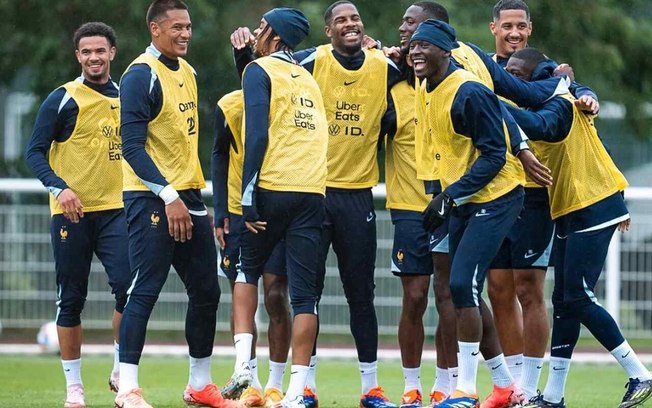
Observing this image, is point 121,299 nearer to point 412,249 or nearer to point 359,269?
point 359,269

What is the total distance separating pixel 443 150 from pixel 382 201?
965 cm

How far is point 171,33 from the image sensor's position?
980 cm

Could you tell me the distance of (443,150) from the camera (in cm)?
948

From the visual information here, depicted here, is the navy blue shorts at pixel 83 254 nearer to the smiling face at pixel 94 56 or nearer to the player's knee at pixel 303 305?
the smiling face at pixel 94 56

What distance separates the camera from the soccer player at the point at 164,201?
371 inches

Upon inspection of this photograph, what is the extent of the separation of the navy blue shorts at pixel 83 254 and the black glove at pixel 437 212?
2.53 metres

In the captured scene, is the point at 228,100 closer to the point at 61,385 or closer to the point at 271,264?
the point at 271,264

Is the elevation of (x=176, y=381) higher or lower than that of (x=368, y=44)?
lower

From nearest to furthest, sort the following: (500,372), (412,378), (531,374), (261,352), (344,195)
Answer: (500,372) < (531,374) < (412,378) < (344,195) < (261,352)

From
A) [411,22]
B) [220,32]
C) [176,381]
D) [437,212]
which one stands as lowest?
[176,381]

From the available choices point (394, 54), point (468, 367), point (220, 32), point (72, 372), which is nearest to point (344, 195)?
point (394, 54)

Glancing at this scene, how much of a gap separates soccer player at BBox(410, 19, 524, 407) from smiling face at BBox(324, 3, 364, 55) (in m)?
1.31

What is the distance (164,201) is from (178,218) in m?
0.15

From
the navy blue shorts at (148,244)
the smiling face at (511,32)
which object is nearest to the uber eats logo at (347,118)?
the smiling face at (511,32)
